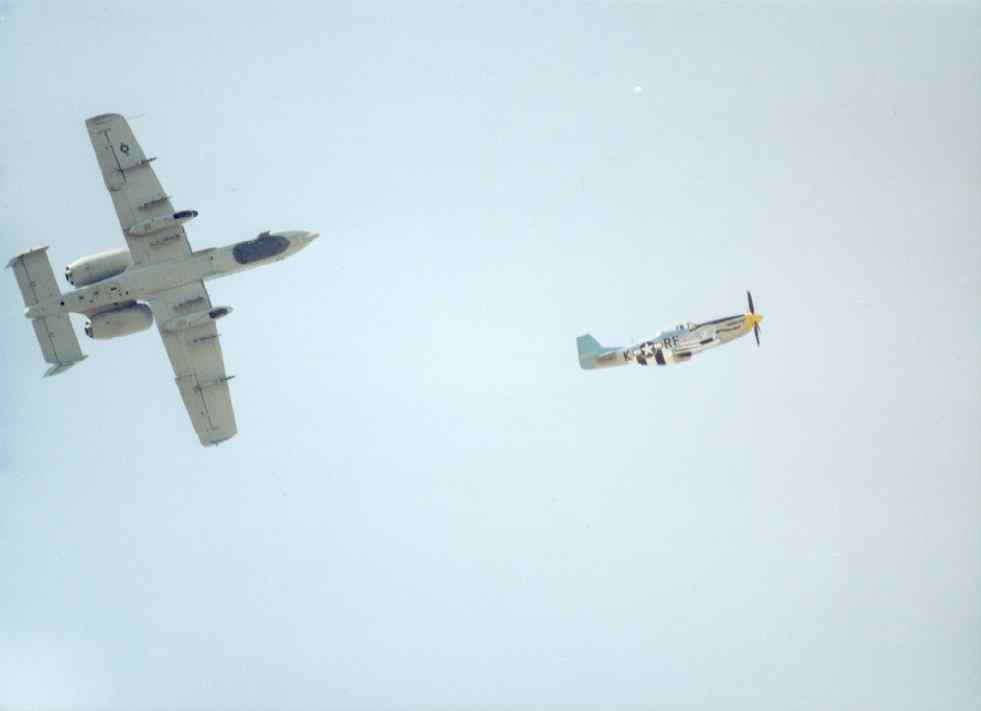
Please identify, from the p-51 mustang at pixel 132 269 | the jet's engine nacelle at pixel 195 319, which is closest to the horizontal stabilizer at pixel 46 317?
the p-51 mustang at pixel 132 269

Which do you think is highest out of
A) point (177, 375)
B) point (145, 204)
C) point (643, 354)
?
point (145, 204)

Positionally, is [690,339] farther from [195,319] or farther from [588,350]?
[195,319]

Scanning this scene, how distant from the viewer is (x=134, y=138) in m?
51.0

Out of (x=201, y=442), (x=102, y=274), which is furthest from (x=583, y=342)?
(x=102, y=274)

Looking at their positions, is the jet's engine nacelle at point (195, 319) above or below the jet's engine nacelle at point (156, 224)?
below

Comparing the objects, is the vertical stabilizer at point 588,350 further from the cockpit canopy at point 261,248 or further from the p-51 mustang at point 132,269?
the cockpit canopy at point 261,248

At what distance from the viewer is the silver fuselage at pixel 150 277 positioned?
49969 mm

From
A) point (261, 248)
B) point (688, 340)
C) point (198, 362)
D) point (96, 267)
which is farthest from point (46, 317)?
point (688, 340)

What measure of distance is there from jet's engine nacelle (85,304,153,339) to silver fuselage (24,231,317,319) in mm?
296

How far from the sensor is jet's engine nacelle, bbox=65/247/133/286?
50.1 meters

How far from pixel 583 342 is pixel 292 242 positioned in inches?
527

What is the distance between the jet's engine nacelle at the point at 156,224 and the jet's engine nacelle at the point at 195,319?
11.9 feet

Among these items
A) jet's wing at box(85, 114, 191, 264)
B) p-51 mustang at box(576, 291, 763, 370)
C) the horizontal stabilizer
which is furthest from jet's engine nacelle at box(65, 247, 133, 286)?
p-51 mustang at box(576, 291, 763, 370)

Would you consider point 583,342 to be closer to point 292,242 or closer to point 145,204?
point 292,242
